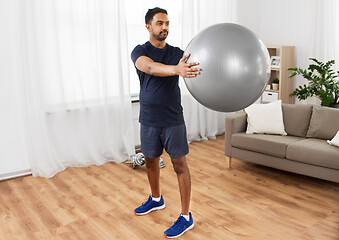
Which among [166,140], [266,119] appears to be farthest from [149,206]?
[266,119]

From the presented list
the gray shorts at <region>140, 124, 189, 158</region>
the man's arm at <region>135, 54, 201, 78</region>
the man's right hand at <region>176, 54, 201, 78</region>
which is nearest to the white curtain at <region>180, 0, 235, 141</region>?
the gray shorts at <region>140, 124, 189, 158</region>

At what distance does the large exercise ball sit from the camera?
1.67 metres

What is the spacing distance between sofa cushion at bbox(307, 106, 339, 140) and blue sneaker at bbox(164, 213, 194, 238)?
166 cm

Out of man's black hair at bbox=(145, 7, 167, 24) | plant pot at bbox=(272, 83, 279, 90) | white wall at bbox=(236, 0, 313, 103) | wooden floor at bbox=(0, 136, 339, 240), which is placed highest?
white wall at bbox=(236, 0, 313, 103)

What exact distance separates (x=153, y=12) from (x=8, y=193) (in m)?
2.19

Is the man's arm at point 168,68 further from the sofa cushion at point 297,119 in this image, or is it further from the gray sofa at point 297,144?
the sofa cushion at point 297,119

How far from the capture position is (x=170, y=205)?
307 cm

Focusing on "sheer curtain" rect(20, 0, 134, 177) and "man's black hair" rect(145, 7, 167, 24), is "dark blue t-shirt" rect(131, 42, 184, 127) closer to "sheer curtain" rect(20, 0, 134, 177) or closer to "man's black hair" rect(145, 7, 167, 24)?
"man's black hair" rect(145, 7, 167, 24)

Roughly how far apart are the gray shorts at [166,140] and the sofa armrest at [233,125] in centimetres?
127

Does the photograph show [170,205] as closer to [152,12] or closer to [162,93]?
[162,93]

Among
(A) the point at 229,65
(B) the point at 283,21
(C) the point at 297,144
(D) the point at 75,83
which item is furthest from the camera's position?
(B) the point at 283,21

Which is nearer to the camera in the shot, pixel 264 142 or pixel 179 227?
pixel 179 227

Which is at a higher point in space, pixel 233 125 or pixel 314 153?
pixel 233 125

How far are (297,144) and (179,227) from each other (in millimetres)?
1426
